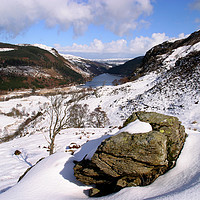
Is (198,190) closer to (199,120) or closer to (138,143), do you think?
(138,143)

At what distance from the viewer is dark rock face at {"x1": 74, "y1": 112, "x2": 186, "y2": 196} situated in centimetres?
505

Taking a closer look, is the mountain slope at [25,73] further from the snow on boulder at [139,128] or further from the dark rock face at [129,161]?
the snow on boulder at [139,128]

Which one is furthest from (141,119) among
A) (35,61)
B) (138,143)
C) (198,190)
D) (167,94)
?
(35,61)

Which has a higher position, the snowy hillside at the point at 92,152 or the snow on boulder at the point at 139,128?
the snow on boulder at the point at 139,128

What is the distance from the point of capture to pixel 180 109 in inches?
823

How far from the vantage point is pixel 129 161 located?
5.13m

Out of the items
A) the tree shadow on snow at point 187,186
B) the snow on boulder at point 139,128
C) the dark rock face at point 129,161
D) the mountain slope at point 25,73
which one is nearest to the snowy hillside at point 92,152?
the tree shadow on snow at point 187,186

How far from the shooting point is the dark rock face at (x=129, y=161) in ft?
16.6

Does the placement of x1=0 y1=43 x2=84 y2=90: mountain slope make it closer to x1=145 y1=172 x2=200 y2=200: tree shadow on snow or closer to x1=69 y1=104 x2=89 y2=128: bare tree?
x1=69 y1=104 x2=89 y2=128: bare tree

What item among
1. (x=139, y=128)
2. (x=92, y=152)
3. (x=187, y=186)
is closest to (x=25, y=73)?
(x=92, y=152)

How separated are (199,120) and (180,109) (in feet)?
15.1

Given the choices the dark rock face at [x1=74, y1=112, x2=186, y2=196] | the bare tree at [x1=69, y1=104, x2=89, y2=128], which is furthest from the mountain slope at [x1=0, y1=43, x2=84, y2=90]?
the dark rock face at [x1=74, y1=112, x2=186, y2=196]

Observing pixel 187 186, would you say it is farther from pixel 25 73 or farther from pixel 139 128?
pixel 25 73

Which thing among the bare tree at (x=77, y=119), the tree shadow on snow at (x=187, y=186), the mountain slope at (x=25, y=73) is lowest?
the bare tree at (x=77, y=119)
